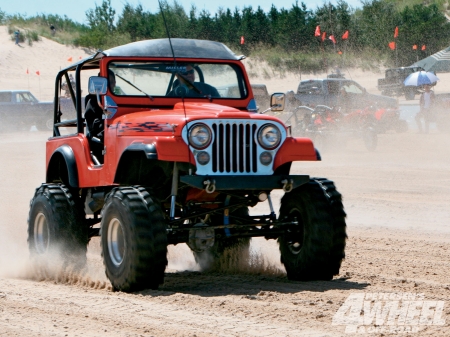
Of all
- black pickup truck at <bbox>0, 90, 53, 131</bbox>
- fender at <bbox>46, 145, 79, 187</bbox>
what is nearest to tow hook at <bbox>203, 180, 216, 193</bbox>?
fender at <bbox>46, 145, 79, 187</bbox>

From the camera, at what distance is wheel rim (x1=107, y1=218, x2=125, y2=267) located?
6.70 m

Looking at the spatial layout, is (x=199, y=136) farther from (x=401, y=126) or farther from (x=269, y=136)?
(x=401, y=126)

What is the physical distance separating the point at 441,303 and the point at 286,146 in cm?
178

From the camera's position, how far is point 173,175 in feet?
22.2

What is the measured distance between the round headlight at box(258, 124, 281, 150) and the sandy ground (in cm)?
113

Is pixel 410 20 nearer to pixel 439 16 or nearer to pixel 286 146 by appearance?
pixel 439 16

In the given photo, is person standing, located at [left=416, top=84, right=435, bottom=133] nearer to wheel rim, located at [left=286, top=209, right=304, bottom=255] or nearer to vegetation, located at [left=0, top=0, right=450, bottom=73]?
wheel rim, located at [left=286, top=209, right=304, bottom=255]

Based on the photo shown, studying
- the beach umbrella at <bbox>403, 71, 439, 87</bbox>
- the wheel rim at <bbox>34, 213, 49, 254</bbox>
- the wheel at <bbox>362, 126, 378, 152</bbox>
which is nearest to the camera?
the wheel rim at <bbox>34, 213, 49, 254</bbox>

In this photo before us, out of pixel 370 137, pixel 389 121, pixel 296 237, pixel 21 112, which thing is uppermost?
pixel 21 112

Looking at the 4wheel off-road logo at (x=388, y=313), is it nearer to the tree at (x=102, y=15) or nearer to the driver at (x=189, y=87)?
the driver at (x=189, y=87)

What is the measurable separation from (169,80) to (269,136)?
139 centimetres

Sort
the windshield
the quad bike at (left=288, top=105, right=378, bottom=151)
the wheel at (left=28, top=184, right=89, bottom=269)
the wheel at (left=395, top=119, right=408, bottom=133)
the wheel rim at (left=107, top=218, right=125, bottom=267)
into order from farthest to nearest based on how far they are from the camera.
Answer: the wheel at (left=395, top=119, right=408, bottom=133) < the quad bike at (left=288, top=105, right=378, bottom=151) < the wheel at (left=28, top=184, right=89, bottom=269) < the windshield < the wheel rim at (left=107, top=218, right=125, bottom=267)

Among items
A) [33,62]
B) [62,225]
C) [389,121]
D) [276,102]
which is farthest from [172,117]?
[33,62]

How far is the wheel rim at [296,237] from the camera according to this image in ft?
23.7
